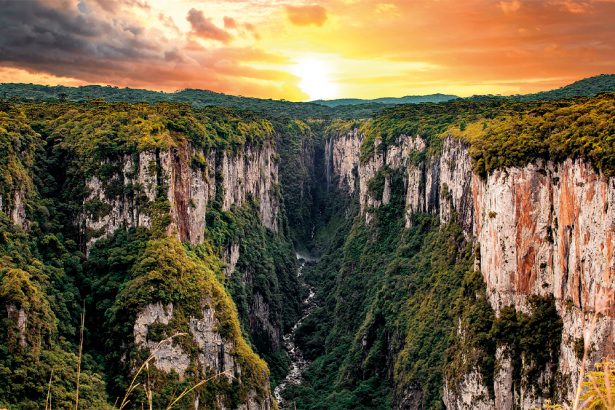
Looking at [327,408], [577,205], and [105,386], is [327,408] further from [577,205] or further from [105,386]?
[577,205]

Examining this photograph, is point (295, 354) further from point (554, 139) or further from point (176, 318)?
point (554, 139)

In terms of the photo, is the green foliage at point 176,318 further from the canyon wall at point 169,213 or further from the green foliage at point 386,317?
the green foliage at point 386,317

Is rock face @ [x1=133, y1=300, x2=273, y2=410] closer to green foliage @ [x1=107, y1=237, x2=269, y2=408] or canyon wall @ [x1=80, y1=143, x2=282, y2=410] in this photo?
canyon wall @ [x1=80, y1=143, x2=282, y2=410]

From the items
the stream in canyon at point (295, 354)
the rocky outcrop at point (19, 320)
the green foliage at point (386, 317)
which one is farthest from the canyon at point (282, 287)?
the stream in canyon at point (295, 354)

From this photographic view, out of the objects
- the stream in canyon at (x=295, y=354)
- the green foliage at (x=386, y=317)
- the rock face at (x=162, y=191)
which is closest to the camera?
the rock face at (x=162, y=191)

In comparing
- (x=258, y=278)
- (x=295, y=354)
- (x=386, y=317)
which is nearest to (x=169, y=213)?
(x=386, y=317)

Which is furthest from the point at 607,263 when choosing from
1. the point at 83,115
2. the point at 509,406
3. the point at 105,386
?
the point at 83,115

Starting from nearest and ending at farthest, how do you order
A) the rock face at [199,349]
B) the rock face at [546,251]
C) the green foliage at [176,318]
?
the rock face at [546,251], the green foliage at [176,318], the rock face at [199,349]

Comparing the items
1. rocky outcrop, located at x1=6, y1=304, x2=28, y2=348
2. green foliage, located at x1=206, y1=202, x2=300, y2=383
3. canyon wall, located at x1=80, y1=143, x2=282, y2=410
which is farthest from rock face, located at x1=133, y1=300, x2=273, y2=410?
green foliage, located at x1=206, y1=202, x2=300, y2=383
